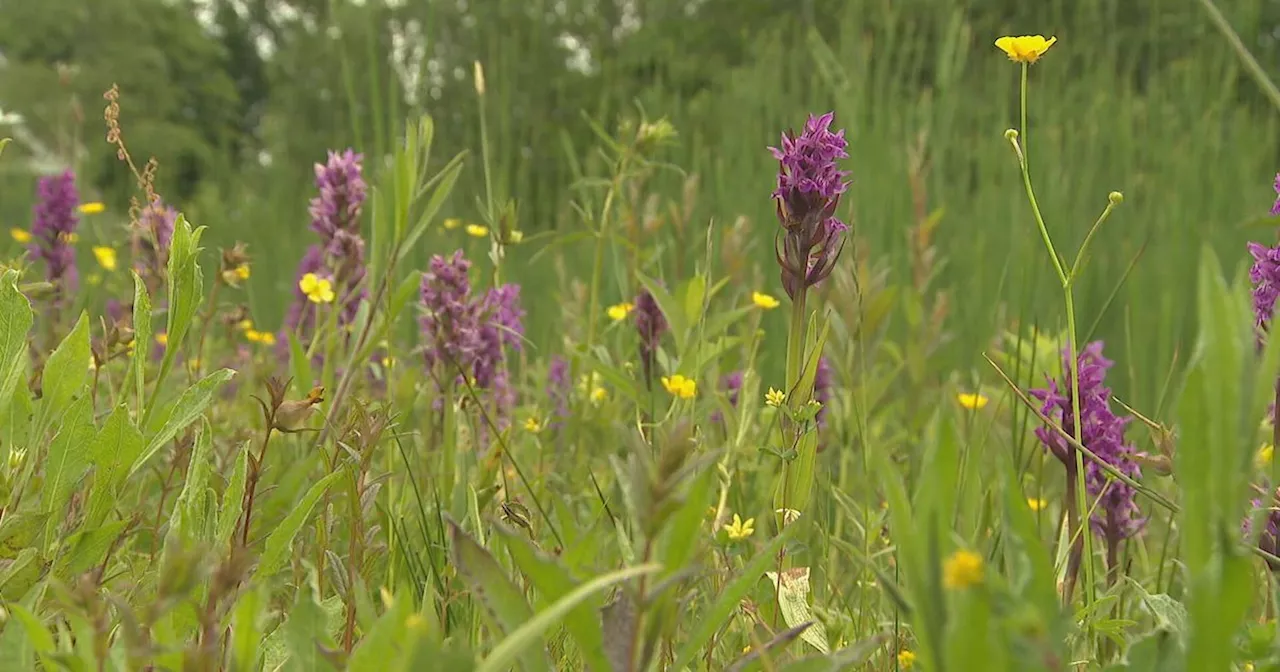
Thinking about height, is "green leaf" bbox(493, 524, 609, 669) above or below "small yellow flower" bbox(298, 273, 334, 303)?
above

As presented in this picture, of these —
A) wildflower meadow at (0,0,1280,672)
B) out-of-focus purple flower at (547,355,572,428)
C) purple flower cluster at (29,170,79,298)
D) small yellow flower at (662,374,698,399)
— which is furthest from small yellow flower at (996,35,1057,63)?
purple flower cluster at (29,170,79,298)

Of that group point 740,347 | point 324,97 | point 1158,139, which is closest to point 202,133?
point 324,97

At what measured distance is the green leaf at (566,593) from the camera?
1.97 ft

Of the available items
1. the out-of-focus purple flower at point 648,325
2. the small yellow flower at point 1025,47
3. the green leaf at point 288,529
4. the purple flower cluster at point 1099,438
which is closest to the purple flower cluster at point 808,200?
the small yellow flower at point 1025,47

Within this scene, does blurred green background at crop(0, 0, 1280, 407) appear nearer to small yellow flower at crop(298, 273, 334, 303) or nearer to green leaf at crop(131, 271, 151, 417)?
small yellow flower at crop(298, 273, 334, 303)

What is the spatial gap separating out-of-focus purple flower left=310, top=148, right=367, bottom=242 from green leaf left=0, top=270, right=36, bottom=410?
998mm

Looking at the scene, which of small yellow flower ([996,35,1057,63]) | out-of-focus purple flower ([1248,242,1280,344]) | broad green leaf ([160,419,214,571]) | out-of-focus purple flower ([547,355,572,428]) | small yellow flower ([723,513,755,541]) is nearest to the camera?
broad green leaf ([160,419,214,571])

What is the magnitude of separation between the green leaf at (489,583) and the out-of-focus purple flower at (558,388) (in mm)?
1312

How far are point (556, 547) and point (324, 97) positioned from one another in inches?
479

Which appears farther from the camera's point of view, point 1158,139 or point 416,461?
point 1158,139

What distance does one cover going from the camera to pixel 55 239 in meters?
2.44

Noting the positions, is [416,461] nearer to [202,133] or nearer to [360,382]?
[360,382]

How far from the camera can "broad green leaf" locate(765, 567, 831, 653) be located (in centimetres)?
89

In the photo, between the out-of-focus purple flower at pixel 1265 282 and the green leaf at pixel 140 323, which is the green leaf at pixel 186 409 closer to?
the green leaf at pixel 140 323
